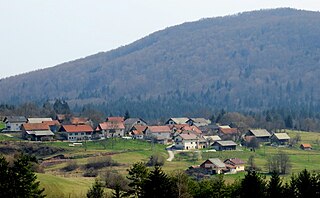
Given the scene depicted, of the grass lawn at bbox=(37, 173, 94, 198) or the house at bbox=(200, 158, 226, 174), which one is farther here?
the house at bbox=(200, 158, 226, 174)

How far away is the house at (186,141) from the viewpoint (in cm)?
10000

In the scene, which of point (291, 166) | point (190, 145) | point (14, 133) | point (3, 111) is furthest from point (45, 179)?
point (3, 111)

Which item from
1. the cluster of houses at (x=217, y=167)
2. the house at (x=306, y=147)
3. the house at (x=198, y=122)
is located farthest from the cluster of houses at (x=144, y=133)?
the cluster of houses at (x=217, y=167)

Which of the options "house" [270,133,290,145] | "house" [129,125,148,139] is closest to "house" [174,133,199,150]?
"house" [129,125,148,139]

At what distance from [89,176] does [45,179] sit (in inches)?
687

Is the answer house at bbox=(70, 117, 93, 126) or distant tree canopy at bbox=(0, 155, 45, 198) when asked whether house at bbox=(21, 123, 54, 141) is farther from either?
distant tree canopy at bbox=(0, 155, 45, 198)

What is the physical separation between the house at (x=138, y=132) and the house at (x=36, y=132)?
14.2 metres

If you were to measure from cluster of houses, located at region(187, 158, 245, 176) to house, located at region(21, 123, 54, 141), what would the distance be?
32701 millimetres

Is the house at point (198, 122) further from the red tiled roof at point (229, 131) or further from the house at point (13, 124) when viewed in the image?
the house at point (13, 124)

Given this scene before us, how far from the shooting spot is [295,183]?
35.5 m

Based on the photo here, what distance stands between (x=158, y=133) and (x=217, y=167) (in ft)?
104

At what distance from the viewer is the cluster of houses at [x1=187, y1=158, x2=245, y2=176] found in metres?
76.0

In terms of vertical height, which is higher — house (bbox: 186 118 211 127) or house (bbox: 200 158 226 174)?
house (bbox: 186 118 211 127)

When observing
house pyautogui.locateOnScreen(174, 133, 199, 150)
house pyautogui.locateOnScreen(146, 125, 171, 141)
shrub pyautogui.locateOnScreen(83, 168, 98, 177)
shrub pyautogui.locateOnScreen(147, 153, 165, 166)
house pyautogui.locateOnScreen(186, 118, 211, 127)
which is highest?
house pyautogui.locateOnScreen(186, 118, 211, 127)
